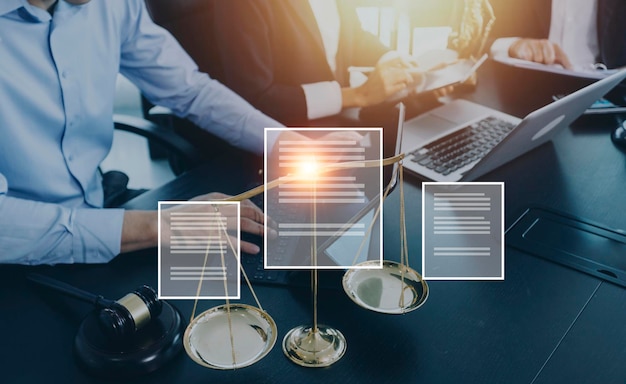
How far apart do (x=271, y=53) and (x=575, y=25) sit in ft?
4.95

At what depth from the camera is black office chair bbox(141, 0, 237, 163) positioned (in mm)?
1584

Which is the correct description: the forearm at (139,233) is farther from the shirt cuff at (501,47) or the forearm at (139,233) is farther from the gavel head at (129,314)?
the shirt cuff at (501,47)

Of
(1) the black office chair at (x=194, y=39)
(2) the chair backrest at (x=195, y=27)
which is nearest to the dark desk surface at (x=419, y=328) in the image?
(1) the black office chair at (x=194, y=39)

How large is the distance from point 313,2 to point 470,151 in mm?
737

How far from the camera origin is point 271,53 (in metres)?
1.68

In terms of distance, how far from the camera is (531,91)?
1.73m

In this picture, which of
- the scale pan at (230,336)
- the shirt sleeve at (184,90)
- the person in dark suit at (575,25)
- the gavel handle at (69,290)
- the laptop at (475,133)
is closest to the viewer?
the scale pan at (230,336)

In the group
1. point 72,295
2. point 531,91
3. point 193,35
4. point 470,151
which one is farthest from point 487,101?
point 72,295

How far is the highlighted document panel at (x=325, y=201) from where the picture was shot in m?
0.88

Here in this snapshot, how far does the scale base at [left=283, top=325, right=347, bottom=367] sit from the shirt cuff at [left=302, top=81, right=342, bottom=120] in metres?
0.89

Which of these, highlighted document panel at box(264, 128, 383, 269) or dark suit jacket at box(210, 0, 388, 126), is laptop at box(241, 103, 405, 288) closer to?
highlighted document panel at box(264, 128, 383, 269)

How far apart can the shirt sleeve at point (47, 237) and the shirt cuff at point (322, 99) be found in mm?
752

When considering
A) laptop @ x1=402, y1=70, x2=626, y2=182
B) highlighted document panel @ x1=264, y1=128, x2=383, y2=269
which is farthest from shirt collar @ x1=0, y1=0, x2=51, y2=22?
laptop @ x1=402, y1=70, x2=626, y2=182

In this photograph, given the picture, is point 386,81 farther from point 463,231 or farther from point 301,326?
point 301,326
